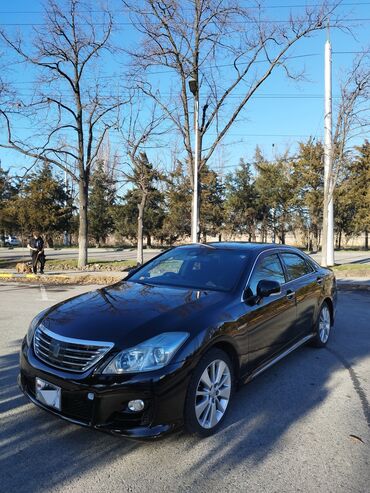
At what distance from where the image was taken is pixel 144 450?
10.4ft

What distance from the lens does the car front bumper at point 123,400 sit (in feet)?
9.70

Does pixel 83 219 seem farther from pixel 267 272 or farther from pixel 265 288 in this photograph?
pixel 265 288

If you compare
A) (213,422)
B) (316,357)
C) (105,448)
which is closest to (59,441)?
(105,448)

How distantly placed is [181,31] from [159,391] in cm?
1611

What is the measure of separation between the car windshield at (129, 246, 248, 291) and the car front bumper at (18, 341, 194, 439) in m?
1.32

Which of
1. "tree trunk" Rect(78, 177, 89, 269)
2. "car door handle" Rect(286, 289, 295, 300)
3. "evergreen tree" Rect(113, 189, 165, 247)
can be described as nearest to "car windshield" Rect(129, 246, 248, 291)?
"car door handle" Rect(286, 289, 295, 300)

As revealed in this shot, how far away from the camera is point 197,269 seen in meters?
4.59

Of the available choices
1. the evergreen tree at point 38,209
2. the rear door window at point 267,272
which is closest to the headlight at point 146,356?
the rear door window at point 267,272

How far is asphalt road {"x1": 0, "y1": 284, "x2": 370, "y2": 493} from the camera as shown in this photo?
2.79 metres

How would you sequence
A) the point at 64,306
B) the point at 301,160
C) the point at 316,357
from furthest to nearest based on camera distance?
the point at 301,160 → the point at 316,357 → the point at 64,306

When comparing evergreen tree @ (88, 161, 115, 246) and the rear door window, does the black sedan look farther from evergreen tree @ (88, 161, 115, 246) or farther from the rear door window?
evergreen tree @ (88, 161, 115, 246)

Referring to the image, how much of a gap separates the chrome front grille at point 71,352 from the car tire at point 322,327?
354 cm

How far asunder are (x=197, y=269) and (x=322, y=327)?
94.6 inches

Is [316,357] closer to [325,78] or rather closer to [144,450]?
[144,450]
